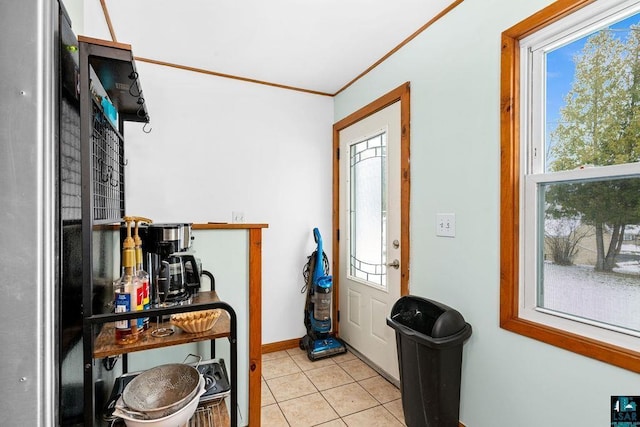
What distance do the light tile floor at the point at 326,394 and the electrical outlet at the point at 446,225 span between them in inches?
47.7

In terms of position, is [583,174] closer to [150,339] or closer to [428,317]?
[428,317]

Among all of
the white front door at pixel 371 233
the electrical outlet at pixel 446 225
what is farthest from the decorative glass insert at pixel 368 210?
the electrical outlet at pixel 446 225

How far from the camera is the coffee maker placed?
4.16 feet

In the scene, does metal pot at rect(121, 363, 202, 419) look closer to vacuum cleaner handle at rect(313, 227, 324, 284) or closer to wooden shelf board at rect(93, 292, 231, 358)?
wooden shelf board at rect(93, 292, 231, 358)

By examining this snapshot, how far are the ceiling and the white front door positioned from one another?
535 mm

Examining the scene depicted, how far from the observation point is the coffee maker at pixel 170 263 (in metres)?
1.27

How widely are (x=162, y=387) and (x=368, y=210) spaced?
6.62ft

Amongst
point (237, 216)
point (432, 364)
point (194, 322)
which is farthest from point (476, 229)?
point (237, 216)

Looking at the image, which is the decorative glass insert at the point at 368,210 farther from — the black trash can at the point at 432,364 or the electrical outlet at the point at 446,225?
the black trash can at the point at 432,364

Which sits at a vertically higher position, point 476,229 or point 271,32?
point 271,32

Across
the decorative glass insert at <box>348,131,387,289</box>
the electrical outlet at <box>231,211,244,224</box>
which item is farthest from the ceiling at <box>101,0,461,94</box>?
the electrical outlet at <box>231,211,244,224</box>

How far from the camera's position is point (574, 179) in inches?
52.5

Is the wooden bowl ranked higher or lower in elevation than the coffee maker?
lower

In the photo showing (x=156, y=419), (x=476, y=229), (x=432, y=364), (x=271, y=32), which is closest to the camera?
(x=156, y=419)
